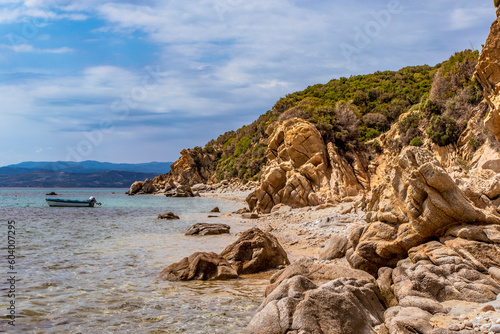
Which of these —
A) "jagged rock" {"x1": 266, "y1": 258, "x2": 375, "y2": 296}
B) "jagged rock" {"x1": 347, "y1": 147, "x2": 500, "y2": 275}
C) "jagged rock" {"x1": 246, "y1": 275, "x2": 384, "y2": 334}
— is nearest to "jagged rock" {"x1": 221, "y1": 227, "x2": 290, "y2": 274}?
"jagged rock" {"x1": 266, "y1": 258, "x2": 375, "y2": 296}

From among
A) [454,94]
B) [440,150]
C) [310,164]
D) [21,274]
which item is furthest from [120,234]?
[454,94]

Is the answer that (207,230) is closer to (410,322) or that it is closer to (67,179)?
(410,322)

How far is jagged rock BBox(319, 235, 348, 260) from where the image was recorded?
34.2 feet

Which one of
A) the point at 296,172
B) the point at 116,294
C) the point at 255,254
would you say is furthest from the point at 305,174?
the point at 116,294

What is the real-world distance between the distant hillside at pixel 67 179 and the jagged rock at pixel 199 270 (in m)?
141

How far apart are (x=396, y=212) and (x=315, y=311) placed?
3907mm

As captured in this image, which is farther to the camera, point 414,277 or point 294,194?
point 294,194

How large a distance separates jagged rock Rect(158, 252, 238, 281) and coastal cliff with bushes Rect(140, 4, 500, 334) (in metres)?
0.13

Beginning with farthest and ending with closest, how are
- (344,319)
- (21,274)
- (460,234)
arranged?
(21,274)
(460,234)
(344,319)

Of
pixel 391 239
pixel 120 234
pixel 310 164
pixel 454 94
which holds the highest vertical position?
pixel 454 94

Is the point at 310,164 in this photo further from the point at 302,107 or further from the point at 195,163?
the point at 195,163

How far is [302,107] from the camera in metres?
37.5

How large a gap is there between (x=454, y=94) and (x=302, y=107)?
16.0m

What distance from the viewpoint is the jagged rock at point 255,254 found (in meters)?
10.6
